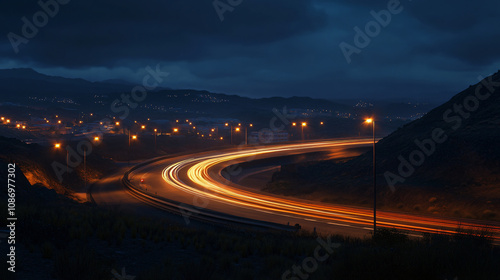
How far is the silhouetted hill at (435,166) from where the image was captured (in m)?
32.4

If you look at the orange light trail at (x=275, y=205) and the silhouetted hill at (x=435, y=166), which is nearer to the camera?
the orange light trail at (x=275, y=205)

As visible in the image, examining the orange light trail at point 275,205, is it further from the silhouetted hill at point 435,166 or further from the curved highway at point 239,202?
the silhouetted hill at point 435,166

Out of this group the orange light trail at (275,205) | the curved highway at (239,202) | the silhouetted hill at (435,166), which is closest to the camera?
the curved highway at (239,202)

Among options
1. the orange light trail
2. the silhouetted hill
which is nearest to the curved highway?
the orange light trail

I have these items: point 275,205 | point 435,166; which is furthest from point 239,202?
point 435,166

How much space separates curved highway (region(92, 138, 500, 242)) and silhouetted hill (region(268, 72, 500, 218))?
5.45m

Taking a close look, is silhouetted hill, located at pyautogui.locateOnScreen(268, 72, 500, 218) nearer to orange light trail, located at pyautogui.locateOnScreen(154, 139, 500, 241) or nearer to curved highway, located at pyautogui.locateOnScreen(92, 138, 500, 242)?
orange light trail, located at pyautogui.locateOnScreen(154, 139, 500, 241)

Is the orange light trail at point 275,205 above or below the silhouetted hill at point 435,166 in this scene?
below

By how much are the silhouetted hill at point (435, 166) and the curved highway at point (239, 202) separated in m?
5.45

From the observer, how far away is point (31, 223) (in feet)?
40.1

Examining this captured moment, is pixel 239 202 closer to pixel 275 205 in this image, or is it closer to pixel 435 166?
pixel 275 205

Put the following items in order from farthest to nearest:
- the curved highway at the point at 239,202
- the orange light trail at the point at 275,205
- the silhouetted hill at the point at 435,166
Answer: the silhouetted hill at the point at 435,166 < the orange light trail at the point at 275,205 < the curved highway at the point at 239,202

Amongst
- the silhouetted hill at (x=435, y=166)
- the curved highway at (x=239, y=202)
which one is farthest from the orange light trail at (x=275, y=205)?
the silhouetted hill at (x=435, y=166)

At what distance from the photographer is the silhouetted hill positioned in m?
32.4
